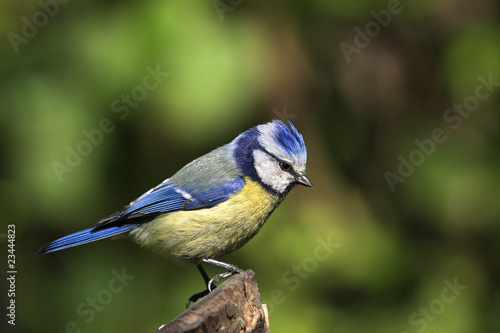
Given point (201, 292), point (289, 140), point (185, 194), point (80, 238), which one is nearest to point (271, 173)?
point (289, 140)

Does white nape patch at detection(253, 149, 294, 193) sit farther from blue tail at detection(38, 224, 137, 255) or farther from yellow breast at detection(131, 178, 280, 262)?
blue tail at detection(38, 224, 137, 255)

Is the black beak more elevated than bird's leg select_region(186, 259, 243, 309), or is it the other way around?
the black beak

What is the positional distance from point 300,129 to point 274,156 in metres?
0.49

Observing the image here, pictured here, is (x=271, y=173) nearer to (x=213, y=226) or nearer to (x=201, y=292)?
(x=213, y=226)

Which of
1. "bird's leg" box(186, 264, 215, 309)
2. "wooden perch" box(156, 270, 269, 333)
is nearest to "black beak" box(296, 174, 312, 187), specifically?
"bird's leg" box(186, 264, 215, 309)

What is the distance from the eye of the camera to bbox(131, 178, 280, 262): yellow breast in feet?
9.30

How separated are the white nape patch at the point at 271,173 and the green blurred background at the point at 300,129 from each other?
0.26m

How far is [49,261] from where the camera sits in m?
3.25

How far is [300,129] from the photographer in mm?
3406

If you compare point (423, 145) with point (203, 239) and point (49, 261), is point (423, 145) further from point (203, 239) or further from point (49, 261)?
point (49, 261)

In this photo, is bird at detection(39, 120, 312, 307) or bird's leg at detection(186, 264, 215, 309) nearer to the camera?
bird at detection(39, 120, 312, 307)

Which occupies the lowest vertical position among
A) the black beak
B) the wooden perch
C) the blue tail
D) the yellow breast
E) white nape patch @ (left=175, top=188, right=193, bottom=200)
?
the wooden perch

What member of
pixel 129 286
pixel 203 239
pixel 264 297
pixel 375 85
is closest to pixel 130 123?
pixel 203 239

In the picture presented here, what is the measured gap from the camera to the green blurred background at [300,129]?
273 centimetres
